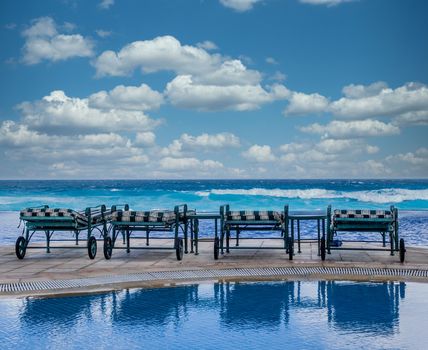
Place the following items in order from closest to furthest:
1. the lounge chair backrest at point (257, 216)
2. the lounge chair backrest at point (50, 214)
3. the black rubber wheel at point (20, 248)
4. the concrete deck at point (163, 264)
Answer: the concrete deck at point (163, 264) → the lounge chair backrest at point (257, 216) → the lounge chair backrest at point (50, 214) → the black rubber wheel at point (20, 248)

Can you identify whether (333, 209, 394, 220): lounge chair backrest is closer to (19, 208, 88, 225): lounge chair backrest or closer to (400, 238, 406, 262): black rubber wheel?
(400, 238, 406, 262): black rubber wheel

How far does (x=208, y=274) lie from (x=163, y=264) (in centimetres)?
112

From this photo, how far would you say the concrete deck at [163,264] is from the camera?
755cm

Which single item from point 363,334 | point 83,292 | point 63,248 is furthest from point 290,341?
point 63,248

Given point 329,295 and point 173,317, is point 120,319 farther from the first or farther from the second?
point 329,295

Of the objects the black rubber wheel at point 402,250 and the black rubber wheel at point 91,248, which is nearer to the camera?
the black rubber wheel at point 402,250

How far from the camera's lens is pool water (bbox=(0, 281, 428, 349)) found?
494 centimetres

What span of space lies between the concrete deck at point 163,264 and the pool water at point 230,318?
388 mm

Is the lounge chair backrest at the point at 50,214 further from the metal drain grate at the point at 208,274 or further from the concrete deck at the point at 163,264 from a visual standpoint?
the metal drain grate at the point at 208,274

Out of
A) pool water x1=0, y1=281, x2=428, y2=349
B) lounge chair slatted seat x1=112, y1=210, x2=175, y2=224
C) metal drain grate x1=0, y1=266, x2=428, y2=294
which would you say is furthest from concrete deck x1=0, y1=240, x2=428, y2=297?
lounge chair slatted seat x1=112, y1=210, x2=175, y2=224

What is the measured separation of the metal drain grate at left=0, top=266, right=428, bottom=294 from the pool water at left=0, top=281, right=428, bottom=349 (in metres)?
0.47

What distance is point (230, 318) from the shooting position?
5762 millimetres

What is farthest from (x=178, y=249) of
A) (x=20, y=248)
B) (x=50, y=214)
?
→ (x=20, y=248)

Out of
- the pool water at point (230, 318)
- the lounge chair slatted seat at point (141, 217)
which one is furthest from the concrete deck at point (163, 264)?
the lounge chair slatted seat at point (141, 217)
